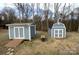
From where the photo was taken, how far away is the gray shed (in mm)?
1844

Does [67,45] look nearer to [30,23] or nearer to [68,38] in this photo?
[68,38]

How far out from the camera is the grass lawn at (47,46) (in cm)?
184

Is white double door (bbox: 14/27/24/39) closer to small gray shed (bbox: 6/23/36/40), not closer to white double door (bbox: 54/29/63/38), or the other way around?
small gray shed (bbox: 6/23/36/40)

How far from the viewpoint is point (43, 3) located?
1.85 meters

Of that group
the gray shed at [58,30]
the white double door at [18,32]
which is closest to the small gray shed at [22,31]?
the white double door at [18,32]

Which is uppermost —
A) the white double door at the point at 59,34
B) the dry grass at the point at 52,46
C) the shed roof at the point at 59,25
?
the shed roof at the point at 59,25

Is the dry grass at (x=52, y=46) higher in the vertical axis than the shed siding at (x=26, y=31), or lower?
lower

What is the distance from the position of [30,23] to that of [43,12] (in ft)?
0.53

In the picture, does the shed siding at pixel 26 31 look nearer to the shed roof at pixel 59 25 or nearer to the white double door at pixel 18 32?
the white double door at pixel 18 32

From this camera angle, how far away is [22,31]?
6.08ft

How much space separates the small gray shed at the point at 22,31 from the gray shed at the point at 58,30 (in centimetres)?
17

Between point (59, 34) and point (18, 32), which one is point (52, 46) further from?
point (18, 32)

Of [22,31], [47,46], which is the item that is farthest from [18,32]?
[47,46]
